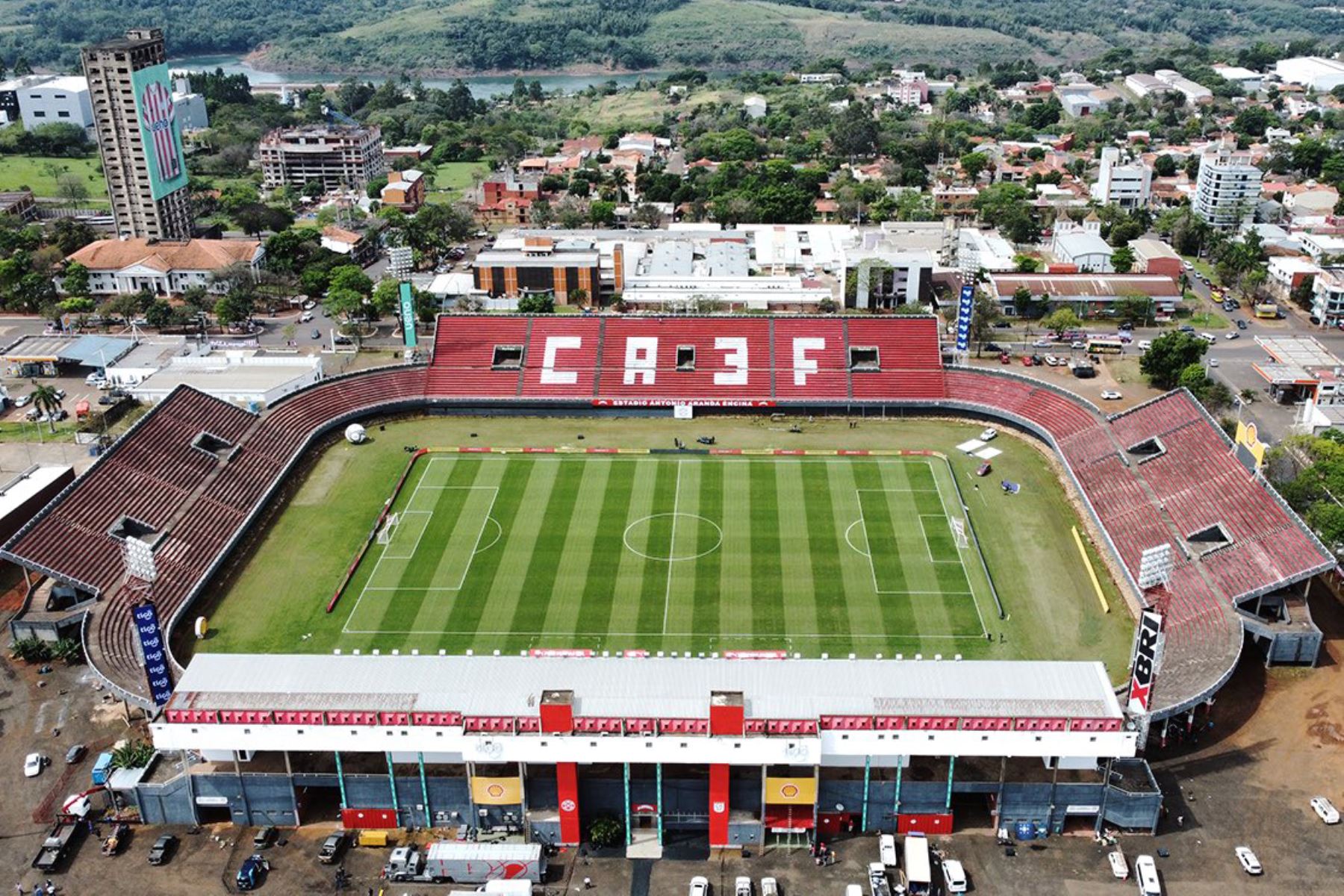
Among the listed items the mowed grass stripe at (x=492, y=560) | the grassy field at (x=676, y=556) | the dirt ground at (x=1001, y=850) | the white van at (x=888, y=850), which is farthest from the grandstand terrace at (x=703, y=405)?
the white van at (x=888, y=850)

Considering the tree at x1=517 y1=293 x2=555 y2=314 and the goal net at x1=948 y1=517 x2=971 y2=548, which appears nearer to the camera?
the goal net at x1=948 y1=517 x2=971 y2=548

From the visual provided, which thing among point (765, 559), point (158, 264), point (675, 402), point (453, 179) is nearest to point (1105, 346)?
point (675, 402)

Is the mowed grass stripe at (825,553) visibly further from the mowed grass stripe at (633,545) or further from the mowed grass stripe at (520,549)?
the mowed grass stripe at (520,549)

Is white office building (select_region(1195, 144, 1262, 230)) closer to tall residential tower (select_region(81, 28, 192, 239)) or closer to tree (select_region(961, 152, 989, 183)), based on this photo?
tree (select_region(961, 152, 989, 183))

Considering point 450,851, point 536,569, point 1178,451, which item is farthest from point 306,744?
point 1178,451

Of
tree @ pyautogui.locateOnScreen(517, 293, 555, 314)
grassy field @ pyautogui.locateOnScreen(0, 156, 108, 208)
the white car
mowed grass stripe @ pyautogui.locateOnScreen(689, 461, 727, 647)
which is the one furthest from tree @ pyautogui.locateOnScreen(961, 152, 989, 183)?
the white car

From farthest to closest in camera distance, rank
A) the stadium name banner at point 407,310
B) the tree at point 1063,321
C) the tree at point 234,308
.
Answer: the tree at point 234,308 < the tree at point 1063,321 < the stadium name banner at point 407,310
